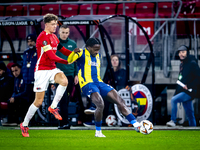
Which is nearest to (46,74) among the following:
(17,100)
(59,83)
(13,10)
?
(59,83)

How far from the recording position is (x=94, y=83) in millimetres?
6504

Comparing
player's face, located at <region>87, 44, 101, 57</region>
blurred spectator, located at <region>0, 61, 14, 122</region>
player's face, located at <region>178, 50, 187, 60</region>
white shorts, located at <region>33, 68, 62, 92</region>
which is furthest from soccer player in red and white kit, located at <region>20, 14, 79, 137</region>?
player's face, located at <region>178, 50, 187, 60</region>

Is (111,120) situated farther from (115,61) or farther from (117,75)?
(115,61)

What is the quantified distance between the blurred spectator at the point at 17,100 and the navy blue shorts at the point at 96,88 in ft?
10.2

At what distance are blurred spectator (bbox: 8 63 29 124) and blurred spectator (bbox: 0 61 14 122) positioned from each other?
0.24m

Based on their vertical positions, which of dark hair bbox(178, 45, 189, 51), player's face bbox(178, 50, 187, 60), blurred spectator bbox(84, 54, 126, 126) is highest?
dark hair bbox(178, 45, 189, 51)

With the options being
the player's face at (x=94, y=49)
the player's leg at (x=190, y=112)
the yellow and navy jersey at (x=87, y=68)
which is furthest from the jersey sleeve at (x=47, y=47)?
the player's leg at (x=190, y=112)

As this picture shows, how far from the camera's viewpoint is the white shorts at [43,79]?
662cm

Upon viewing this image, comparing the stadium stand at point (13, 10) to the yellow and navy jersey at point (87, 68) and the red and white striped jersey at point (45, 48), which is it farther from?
the yellow and navy jersey at point (87, 68)

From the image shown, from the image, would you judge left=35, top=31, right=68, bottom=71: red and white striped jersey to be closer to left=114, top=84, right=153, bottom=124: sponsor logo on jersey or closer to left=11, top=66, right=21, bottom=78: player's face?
left=114, top=84, right=153, bottom=124: sponsor logo on jersey

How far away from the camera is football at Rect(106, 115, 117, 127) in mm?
9000

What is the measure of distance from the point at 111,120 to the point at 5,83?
2.93 meters

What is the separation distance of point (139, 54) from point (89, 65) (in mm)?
2915

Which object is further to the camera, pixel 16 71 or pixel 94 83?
pixel 16 71
